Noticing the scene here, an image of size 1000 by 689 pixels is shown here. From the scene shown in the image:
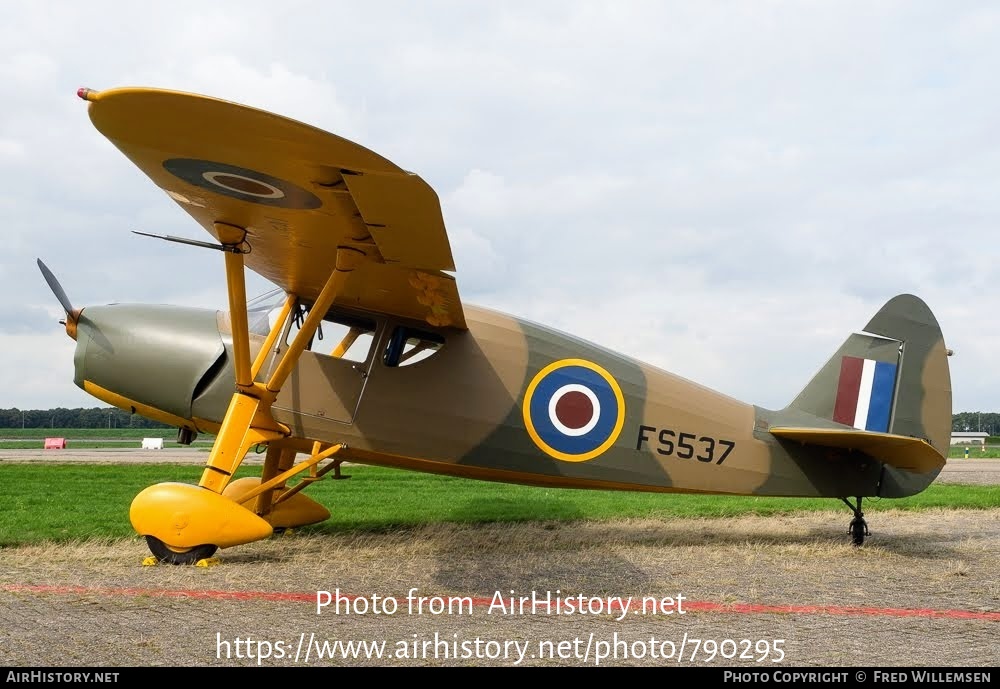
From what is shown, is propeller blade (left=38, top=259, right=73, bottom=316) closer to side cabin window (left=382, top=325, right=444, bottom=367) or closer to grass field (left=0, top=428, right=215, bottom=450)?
side cabin window (left=382, top=325, right=444, bottom=367)

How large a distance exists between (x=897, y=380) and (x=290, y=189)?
6.67 meters

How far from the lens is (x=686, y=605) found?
17.8ft

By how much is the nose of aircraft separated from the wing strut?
2.21 ft

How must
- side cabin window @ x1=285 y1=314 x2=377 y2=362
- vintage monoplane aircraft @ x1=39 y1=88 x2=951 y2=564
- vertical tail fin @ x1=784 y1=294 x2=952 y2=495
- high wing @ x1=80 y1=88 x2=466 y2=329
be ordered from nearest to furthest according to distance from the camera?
high wing @ x1=80 y1=88 x2=466 y2=329, vintage monoplane aircraft @ x1=39 y1=88 x2=951 y2=564, side cabin window @ x1=285 y1=314 x2=377 y2=362, vertical tail fin @ x1=784 y1=294 x2=952 y2=495

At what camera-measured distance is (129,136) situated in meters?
4.43

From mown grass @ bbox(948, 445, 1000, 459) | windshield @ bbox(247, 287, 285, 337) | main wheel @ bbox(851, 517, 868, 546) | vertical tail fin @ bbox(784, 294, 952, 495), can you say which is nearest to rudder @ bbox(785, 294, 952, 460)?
vertical tail fin @ bbox(784, 294, 952, 495)

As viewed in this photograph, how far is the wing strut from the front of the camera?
5.93m

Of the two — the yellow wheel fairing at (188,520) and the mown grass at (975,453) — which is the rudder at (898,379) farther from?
the mown grass at (975,453)

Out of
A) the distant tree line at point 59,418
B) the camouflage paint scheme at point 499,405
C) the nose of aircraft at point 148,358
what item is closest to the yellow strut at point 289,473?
the camouflage paint scheme at point 499,405

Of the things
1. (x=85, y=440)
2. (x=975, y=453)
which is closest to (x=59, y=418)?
(x=85, y=440)

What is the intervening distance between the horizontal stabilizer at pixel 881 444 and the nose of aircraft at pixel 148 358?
5830mm

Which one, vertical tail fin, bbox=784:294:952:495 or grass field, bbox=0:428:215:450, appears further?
grass field, bbox=0:428:215:450

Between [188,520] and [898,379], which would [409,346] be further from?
[898,379]
